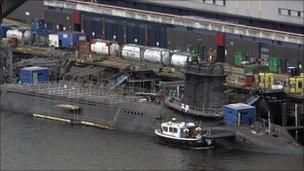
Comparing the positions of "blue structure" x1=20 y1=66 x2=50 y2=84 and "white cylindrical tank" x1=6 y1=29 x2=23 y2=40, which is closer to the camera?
"blue structure" x1=20 y1=66 x2=50 y2=84

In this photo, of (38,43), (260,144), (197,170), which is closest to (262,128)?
(260,144)

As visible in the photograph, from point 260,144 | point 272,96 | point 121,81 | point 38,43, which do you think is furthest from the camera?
point 38,43

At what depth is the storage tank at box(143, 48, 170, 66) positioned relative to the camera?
5094 inches

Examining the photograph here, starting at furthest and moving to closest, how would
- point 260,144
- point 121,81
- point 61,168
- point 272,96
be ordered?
1. point 121,81
2. point 272,96
3. point 260,144
4. point 61,168

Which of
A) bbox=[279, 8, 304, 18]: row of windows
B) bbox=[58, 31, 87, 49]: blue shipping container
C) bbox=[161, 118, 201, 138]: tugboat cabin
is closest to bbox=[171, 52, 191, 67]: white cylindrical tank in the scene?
bbox=[279, 8, 304, 18]: row of windows

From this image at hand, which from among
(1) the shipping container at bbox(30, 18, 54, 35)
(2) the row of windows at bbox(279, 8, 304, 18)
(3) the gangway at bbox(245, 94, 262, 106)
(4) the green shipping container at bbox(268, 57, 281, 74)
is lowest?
(3) the gangway at bbox(245, 94, 262, 106)

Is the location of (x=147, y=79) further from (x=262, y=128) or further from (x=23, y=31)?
(x=23, y=31)

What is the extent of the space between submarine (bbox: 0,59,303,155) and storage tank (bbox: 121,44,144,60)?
344 inches

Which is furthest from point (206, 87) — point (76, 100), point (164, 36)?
point (164, 36)

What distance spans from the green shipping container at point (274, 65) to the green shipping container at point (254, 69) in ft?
4.08

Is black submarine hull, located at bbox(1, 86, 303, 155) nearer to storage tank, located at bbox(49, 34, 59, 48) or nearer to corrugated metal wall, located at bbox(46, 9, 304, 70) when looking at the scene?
storage tank, located at bbox(49, 34, 59, 48)

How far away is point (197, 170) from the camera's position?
10019 cm

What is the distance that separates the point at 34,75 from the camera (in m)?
128

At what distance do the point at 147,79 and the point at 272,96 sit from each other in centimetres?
1588
